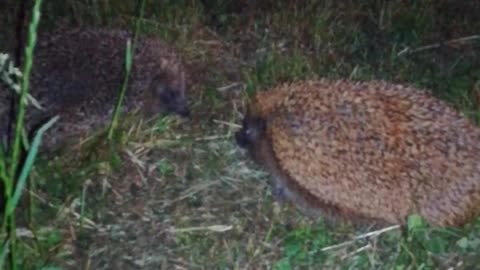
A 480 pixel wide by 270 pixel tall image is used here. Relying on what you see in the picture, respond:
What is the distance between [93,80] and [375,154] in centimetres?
133

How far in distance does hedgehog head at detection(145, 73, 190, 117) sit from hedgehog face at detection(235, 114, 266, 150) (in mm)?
512

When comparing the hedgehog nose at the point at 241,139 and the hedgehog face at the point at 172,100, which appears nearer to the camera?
the hedgehog nose at the point at 241,139

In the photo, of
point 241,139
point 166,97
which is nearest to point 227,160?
point 241,139

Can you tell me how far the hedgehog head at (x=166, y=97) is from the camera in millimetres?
4773

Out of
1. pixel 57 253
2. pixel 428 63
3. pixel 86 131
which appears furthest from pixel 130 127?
pixel 428 63

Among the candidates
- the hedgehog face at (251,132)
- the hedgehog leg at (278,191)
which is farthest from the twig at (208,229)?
the hedgehog face at (251,132)

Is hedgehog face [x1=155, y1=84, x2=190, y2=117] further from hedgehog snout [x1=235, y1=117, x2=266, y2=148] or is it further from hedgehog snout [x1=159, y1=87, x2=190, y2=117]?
hedgehog snout [x1=235, y1=117, x2=266, y2=148]

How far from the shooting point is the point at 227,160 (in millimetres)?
4488

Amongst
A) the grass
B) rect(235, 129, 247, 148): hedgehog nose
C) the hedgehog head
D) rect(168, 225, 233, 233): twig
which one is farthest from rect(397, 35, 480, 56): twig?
rect(168, 225, 233, 233): twig

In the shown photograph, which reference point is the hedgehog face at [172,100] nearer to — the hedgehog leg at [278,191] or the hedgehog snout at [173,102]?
the hedgehog snout at [173,102]

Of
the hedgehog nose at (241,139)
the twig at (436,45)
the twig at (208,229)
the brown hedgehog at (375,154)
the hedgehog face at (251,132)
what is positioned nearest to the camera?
the brown hedgehog at (375,154)

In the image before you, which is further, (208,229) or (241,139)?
(241,139)

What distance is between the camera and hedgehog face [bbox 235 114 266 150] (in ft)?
13.7

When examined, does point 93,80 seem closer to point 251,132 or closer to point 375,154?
point 251,132
